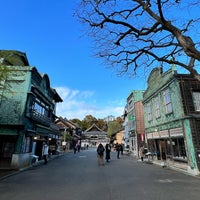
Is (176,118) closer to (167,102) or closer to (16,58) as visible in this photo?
(167,102)

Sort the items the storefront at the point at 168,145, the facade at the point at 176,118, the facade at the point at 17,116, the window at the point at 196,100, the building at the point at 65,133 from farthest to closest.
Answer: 1. the building at the point at 65,133
2. the facade at the point at 17,116
3. the storefront at the point at 168,145
4. the window at the point at 196,100
5. the facade at the point at 176,118

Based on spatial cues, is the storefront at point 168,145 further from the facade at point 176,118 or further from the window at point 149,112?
the window at point 149,112

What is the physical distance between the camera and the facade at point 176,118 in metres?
10.7

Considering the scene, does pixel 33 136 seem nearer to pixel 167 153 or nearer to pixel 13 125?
pixel 13 125

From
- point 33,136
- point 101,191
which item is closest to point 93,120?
point 33,136

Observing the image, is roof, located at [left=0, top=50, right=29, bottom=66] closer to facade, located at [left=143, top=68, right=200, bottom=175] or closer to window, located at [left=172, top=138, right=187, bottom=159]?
facade, located at [left=143, top=68, right=200, bottom=175]

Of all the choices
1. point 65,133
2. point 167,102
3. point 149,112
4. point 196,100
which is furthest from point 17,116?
point 65,133

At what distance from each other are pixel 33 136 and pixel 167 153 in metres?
12.5

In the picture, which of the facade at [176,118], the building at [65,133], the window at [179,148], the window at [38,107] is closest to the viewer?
the facade at [176,118]

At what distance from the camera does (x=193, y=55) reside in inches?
223

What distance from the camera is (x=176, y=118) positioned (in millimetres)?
12180

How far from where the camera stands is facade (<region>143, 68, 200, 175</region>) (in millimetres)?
10680

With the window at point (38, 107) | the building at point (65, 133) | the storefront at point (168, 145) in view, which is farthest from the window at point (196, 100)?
the building at point (65, 133)

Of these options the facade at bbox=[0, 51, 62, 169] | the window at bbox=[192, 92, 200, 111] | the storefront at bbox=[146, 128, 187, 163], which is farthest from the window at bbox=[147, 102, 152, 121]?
the facade at bbox=[0, 51, 62, 169]
